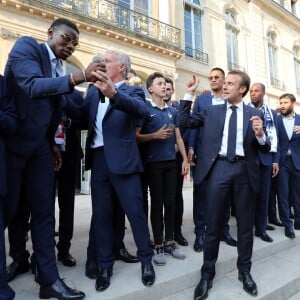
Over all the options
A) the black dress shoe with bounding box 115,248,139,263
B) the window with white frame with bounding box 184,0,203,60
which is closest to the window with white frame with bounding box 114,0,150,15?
the window with white frame with bounding box 184,0,203,60

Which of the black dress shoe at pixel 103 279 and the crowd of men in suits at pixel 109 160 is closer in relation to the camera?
the crowd of men in suits at pixel 109 160

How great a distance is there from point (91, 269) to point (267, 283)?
1.56 meters

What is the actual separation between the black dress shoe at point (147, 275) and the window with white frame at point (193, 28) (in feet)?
38.3

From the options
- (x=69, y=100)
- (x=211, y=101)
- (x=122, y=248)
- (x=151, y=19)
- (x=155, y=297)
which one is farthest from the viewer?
(x=151, y=19)

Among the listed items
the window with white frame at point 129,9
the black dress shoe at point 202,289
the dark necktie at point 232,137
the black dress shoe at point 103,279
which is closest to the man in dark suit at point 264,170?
the dark necktie at point 232,137

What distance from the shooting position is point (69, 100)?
2.75m

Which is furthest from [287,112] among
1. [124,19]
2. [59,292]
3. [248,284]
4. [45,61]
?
[124,19]

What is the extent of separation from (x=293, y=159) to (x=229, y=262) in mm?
2157

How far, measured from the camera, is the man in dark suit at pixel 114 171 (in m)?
2.54

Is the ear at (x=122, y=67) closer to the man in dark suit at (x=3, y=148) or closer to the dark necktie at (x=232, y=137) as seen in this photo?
the man in dark suit at (x=3, y=148)

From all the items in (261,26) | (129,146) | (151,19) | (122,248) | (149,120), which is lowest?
(122,248)

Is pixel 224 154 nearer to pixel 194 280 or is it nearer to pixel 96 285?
pixel 194 280

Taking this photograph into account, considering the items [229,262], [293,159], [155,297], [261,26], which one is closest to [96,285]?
[155,297]

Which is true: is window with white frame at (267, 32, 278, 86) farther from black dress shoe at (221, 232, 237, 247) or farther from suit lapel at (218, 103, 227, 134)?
suit lapel at (218, 103, 227, 134)
